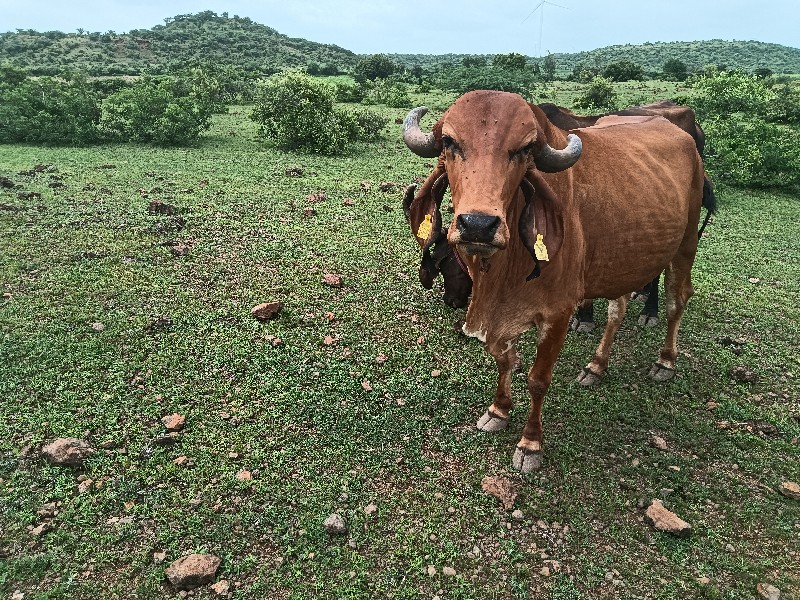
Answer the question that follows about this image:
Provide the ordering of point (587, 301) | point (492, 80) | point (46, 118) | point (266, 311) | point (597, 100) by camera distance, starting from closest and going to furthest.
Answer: point (587, 301) → point (266, 311) → point (46, 118) → point (597, 100) → point (492, 80)

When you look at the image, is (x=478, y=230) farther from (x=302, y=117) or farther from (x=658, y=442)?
(x=302, y=117)

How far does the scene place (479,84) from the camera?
2348cm

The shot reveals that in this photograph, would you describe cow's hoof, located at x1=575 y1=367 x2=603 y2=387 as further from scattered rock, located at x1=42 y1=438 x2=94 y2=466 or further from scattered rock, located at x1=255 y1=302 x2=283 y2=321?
scattered rock, located at x1=42 y1=438 x2=94 y2=466

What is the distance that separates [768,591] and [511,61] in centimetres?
2800

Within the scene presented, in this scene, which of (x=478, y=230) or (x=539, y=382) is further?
(x=539, y=382)

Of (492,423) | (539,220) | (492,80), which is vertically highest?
(492,80)

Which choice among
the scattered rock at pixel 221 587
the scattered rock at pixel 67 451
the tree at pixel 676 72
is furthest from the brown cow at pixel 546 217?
the tree at pixel 676 72

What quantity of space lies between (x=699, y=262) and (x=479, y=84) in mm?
18474

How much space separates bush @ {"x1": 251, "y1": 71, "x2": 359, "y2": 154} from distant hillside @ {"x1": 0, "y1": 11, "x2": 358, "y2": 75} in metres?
27.2

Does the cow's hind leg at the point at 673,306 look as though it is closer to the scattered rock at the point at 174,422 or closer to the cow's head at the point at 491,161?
the cow's head at the point at 491,161

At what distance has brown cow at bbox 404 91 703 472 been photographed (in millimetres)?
2807

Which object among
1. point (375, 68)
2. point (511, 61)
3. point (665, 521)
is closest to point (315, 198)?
point (665, 521)

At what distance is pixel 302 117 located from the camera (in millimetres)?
12758

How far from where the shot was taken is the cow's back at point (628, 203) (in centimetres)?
381
